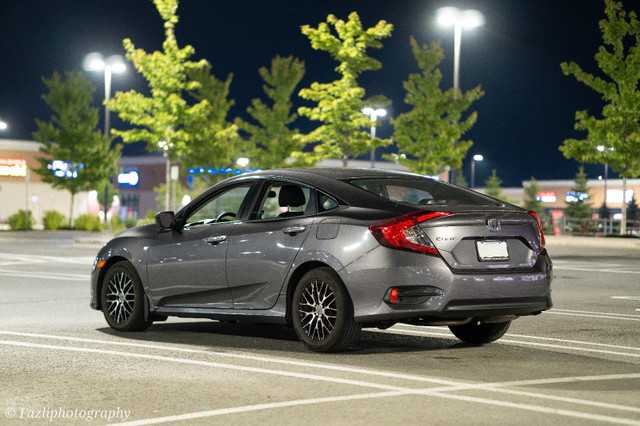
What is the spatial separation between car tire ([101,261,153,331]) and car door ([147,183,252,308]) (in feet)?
0.72

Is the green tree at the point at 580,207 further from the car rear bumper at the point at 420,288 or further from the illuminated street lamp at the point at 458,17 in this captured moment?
the car rear bumper at the point at 420,288

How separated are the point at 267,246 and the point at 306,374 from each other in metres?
1.72

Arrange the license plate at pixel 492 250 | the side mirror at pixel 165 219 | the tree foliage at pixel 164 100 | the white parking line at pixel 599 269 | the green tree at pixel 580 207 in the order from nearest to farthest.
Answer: the license plate at pixel 492 250, the side mirror at pixel 165 219, the white parking line at pixel 599 269, the tree foliage at pixel 164 100, the green tree at pixel 580 207

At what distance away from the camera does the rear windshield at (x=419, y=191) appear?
869 cm

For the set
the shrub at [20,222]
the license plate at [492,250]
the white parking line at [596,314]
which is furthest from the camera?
the shrub at [20,222]

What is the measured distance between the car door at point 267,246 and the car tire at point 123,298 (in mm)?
1299

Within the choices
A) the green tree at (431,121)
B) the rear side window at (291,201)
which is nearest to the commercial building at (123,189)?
the green tree at (431,121)

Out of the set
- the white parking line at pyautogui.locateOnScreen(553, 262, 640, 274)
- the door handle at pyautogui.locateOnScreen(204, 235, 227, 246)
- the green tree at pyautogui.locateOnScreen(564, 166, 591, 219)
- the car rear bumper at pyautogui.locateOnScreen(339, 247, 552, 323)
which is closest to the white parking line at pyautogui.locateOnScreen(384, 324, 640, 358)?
the car rear bumper at pyautogui.locateOnScreen(339, 247, 552, 323)

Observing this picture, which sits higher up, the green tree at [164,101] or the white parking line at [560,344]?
the green tree at [164,101]

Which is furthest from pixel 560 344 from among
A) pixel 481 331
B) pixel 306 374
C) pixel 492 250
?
pixel 306 374

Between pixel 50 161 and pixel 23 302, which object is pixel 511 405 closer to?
pixel 23 302

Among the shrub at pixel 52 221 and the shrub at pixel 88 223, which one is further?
the shrub at pixel 52 221

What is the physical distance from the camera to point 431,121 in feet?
158

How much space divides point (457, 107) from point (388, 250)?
3882cm
